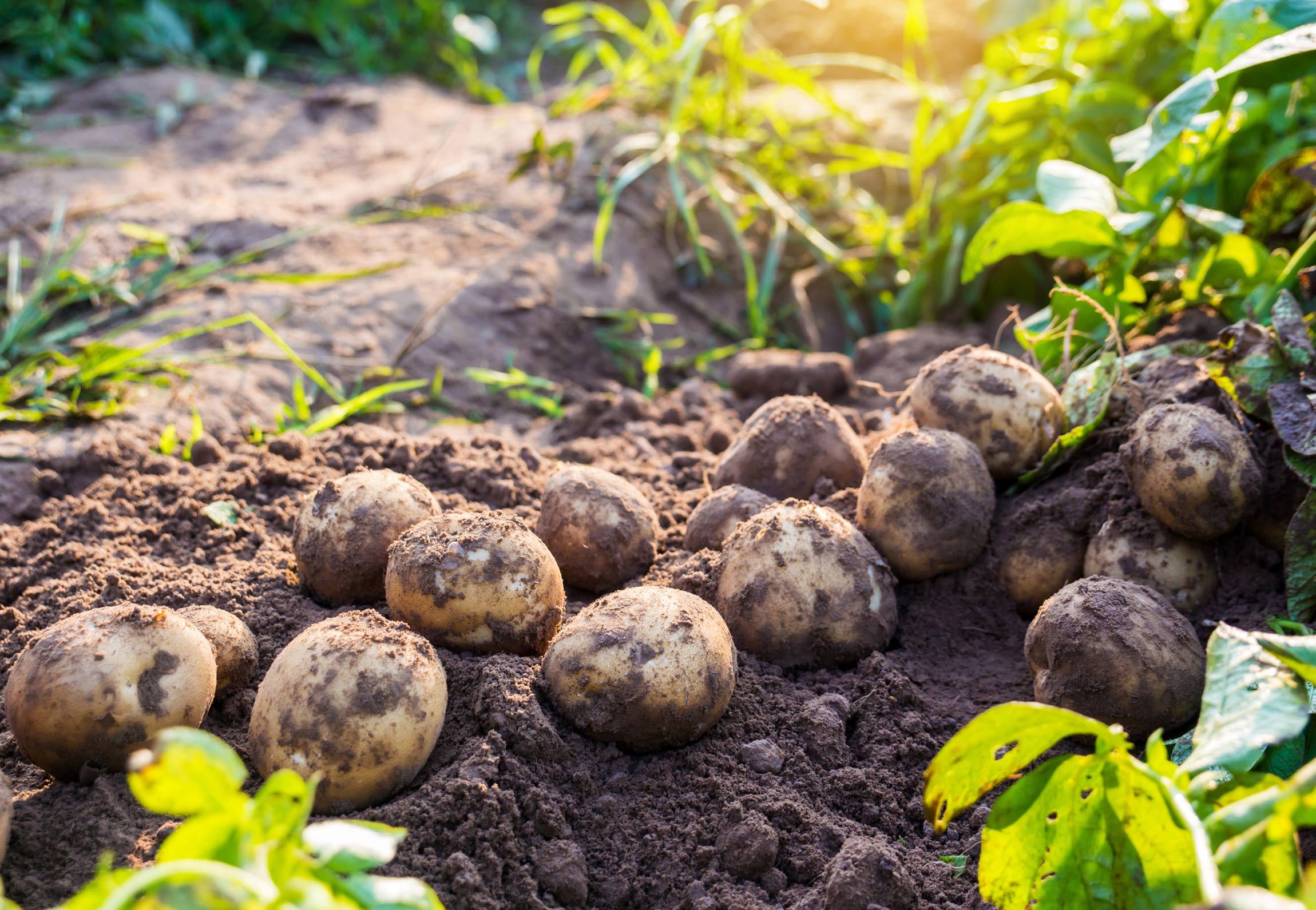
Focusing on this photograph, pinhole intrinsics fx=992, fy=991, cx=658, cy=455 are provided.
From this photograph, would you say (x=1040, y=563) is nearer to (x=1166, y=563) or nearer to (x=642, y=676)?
(x=1166, y=563)

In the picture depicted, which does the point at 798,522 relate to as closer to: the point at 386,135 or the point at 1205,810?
the point at 1205,810

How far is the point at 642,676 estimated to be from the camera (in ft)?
5.95

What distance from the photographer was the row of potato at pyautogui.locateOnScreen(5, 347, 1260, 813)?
67.1 inches

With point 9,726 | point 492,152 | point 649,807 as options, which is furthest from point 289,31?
point 649,807

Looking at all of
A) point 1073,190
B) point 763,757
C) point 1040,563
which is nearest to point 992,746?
point 763,757

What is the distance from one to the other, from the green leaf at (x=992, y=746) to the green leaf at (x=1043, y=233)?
160 cm

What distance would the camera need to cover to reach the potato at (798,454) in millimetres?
2543

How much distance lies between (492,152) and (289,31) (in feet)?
10.2

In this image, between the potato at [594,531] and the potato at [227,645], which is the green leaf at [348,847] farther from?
the potato at [594,531]

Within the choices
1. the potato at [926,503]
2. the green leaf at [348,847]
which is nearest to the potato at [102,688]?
the green leaf at [348,847]

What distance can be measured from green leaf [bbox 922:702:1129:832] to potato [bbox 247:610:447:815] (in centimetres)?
86

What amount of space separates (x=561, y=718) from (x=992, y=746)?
803 mm

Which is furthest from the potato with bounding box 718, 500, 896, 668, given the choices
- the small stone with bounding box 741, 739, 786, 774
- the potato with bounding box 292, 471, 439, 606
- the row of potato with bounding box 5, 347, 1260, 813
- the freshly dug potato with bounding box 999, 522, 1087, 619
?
the potato with bounding box 292, 471, 439, 606

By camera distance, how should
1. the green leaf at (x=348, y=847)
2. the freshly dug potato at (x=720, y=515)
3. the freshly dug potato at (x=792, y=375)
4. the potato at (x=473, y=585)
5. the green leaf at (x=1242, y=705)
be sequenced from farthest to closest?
the freshly dug potato at (x=792, y=375) → the freshly dug potato at (x=720, y=515) → the potato at (x=473, y=585) → the green leaf at (x=1242, y=705) → the green leaf at (x=348, y=847)
